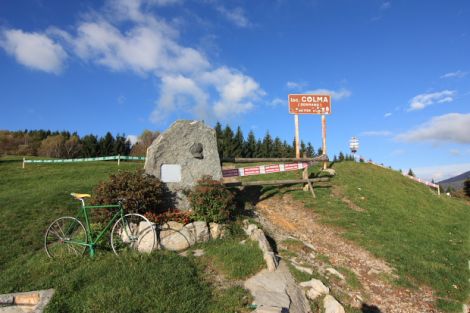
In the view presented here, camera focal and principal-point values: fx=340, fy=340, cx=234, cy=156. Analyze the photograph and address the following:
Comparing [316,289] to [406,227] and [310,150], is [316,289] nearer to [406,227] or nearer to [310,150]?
[406,227]

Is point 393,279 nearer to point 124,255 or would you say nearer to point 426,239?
point 426,239

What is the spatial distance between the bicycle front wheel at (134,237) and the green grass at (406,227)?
21.9 feet

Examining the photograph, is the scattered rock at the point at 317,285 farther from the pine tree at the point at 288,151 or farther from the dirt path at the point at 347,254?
the pine tree at the point at 288,151

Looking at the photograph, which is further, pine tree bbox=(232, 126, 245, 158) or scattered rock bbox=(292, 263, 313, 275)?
pine tree bbox=(232, 126, 245, 158)

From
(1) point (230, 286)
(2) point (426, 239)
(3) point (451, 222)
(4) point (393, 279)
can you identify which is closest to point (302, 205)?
(2) point (426, 239)

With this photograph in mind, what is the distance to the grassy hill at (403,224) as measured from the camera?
9.60 meters

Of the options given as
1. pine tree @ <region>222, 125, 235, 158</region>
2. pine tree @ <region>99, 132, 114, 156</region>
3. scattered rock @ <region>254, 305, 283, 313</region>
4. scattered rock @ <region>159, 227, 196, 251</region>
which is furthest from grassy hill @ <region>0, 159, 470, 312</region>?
pine tree @ <region>99, 132, 114, 156</region>

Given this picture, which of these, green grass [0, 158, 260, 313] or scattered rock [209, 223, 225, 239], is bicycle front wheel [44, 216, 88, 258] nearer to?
green grass [0, 158, 260, 313]

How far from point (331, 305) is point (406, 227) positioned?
8335mm

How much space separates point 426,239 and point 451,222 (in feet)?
16.3

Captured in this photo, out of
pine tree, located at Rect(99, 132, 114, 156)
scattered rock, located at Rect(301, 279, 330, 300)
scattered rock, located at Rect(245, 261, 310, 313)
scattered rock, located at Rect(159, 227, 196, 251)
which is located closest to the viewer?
scattered rock, located at Rect(245, 261, 310, 313)

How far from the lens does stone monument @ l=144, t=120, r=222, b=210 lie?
11.2 m

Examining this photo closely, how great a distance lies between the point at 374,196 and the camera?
17.2m

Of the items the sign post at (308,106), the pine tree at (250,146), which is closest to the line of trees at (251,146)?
the pine tree at (250,146)
